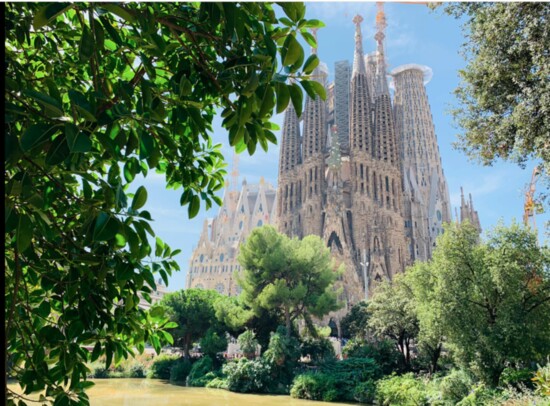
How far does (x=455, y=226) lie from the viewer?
14.1m

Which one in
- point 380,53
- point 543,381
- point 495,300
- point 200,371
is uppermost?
point 380,53

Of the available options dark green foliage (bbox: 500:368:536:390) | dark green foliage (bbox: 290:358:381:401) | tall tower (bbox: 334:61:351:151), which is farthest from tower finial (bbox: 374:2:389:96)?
dark green foliage (bbox: 500:368:536:390)

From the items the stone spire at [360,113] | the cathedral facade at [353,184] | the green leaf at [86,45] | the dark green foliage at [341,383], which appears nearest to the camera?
the green leaf at [86,45]

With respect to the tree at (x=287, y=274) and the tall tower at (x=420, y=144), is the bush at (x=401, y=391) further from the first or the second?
the tall tower at (x=420, y=144)

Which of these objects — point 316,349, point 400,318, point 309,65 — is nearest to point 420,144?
point 316,349

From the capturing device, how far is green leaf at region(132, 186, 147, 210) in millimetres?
1777

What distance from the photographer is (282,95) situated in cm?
168

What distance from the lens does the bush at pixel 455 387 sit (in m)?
13.0

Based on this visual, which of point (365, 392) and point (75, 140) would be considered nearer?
point (75, 140)

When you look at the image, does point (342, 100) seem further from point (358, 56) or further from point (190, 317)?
point (190, 317)

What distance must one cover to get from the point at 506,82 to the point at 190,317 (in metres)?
21.3

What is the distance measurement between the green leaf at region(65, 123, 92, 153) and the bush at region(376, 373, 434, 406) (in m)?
14.8

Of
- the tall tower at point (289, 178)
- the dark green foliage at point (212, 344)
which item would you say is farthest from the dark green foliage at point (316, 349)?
the tall tower at point (289, 178)

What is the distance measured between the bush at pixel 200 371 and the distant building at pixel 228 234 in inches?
1470
